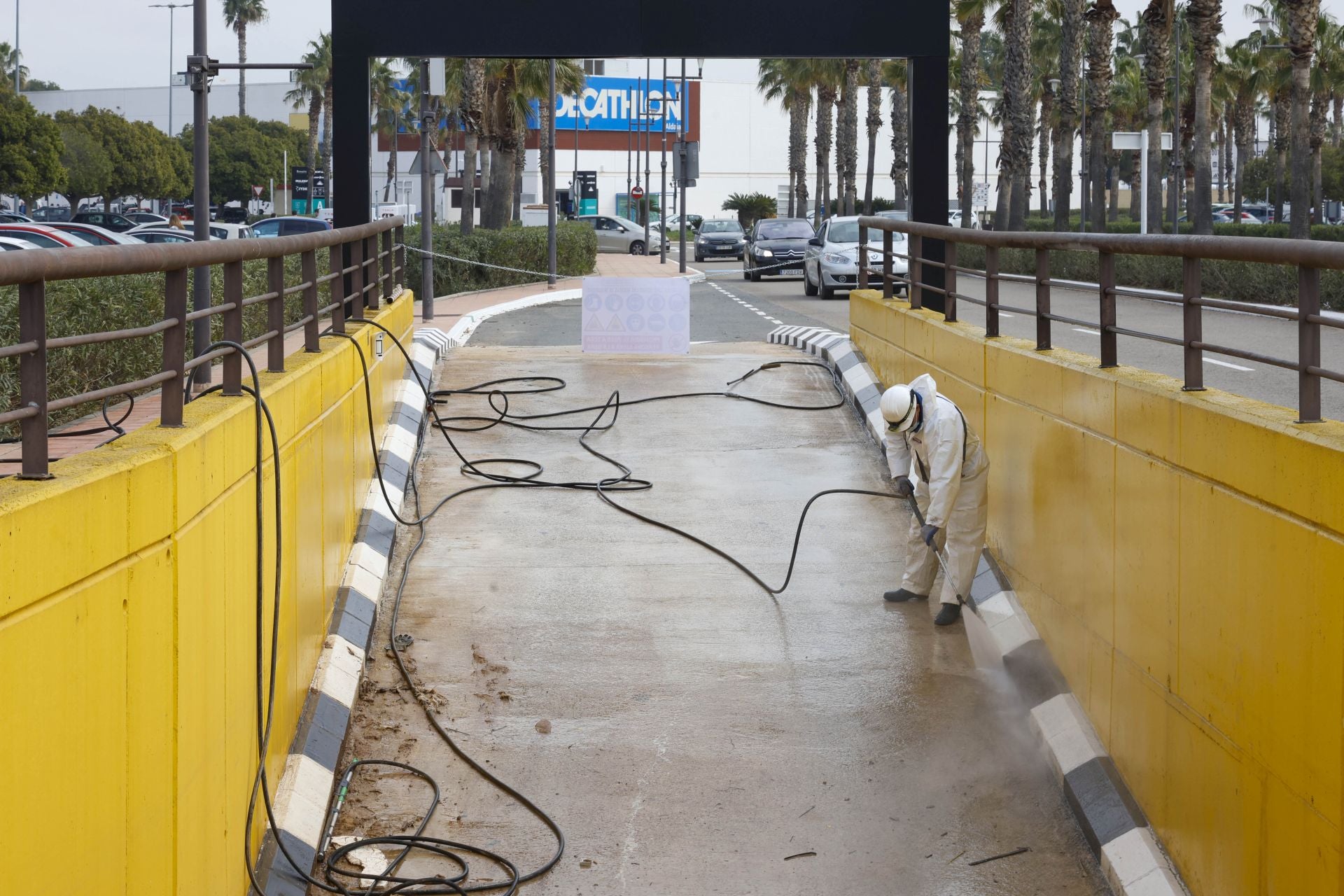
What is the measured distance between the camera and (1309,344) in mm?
4605

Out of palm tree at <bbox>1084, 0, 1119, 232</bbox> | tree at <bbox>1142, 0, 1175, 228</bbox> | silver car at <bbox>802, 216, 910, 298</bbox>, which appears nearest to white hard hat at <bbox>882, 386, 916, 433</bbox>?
silver car at <bbox>802, 216, 910, 298</bbox>

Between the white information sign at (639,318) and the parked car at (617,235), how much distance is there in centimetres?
4660

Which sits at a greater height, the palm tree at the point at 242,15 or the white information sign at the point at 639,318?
the palm tree at the point at 242,15

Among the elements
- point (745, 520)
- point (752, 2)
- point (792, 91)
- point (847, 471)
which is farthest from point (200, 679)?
point (792, 91)

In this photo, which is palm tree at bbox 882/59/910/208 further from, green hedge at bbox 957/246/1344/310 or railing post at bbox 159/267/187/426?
railing post at bbox 159/267/187/426

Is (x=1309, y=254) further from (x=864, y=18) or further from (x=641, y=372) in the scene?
(x=641, y=372)

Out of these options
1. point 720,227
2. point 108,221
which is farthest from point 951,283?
point 108,221

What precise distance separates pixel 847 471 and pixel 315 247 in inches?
209

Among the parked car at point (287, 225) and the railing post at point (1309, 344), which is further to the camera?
the parked car at point (287, 225)

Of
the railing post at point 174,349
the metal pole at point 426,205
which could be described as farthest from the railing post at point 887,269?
the metal pole at point 426,205

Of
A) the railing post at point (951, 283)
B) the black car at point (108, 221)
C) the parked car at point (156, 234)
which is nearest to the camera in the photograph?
the railing post at point (951, 283)

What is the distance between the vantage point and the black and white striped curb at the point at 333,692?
557 cm

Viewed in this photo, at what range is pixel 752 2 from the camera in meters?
14.5

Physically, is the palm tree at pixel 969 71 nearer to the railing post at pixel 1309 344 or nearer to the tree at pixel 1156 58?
the tree at pixel 1156 58
